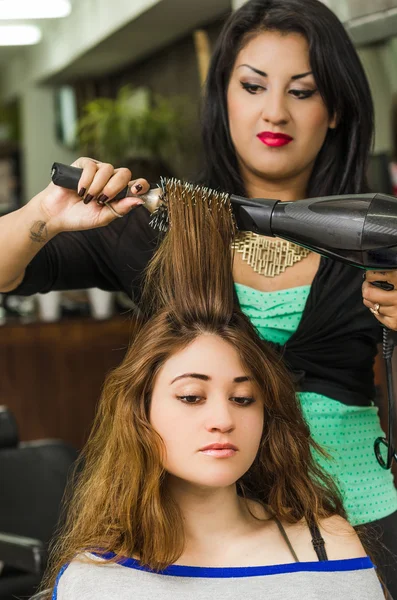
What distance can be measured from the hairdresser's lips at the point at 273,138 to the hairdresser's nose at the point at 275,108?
0.06 feet

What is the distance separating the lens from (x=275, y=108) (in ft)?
4.68

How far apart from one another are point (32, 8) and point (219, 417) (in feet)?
17.2

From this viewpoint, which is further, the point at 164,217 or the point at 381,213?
the point at 164,217

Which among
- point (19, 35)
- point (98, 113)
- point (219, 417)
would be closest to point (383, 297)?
point (219, 417)

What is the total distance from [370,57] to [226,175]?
6.56 ft

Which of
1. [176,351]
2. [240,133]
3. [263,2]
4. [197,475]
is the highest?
[263,2]

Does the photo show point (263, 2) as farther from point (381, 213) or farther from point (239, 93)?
point (381, 213)

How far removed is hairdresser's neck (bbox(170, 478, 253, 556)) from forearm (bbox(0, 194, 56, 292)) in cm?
37

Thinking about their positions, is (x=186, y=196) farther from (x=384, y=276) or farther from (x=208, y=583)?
(x=208, y=583)

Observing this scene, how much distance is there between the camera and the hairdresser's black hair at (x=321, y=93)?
58.0 inches

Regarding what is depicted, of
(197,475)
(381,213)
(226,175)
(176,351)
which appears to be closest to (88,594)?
(197,475)

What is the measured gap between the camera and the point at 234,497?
50.9 inches

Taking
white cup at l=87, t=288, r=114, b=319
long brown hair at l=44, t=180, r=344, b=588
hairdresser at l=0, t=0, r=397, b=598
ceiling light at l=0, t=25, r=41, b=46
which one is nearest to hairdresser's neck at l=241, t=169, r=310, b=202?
hairdresser at l=0, t=0, r=397, b=598

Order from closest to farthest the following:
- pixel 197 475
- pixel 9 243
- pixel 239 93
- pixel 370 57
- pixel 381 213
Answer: pixel 381 213
pixel 197 475
pixel 9 243
pixel 239 93
pixel 370 57
